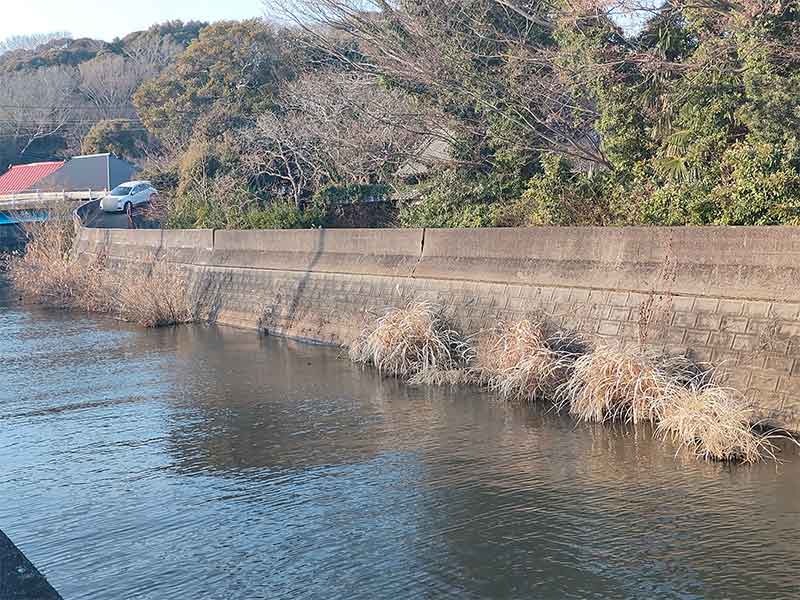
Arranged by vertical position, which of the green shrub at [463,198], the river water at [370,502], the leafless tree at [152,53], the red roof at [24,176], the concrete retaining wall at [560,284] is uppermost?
the leafless tree at [152,53]

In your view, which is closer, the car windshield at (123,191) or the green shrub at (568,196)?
the green shrub at (568,196)

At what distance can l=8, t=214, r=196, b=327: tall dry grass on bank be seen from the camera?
22797mm

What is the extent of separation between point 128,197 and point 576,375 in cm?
3387

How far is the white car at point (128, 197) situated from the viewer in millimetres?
41388

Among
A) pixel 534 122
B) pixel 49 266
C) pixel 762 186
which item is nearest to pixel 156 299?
pixel 49 266

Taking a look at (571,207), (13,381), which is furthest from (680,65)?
(13,381)

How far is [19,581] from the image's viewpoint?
4.93 metres

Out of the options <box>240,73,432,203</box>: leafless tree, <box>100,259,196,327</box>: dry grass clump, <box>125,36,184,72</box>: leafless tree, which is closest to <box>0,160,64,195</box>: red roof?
<box>125,36,184,72</box>: leafless tree

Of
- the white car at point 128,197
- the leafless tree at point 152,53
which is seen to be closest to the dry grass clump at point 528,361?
the white car at point 128,197

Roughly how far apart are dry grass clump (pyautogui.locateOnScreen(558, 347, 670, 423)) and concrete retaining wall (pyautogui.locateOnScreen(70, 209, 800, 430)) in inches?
29.7

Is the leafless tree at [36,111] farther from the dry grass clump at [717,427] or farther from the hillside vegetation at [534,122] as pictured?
the dry grass clump at [717,427]

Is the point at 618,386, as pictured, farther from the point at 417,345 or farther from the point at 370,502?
the point at 417,345

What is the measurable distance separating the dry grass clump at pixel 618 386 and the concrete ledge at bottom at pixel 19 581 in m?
7.81

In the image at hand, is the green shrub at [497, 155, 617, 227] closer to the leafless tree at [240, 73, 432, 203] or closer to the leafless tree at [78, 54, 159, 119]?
the leafless tree at [240, 73, 432, 203]
